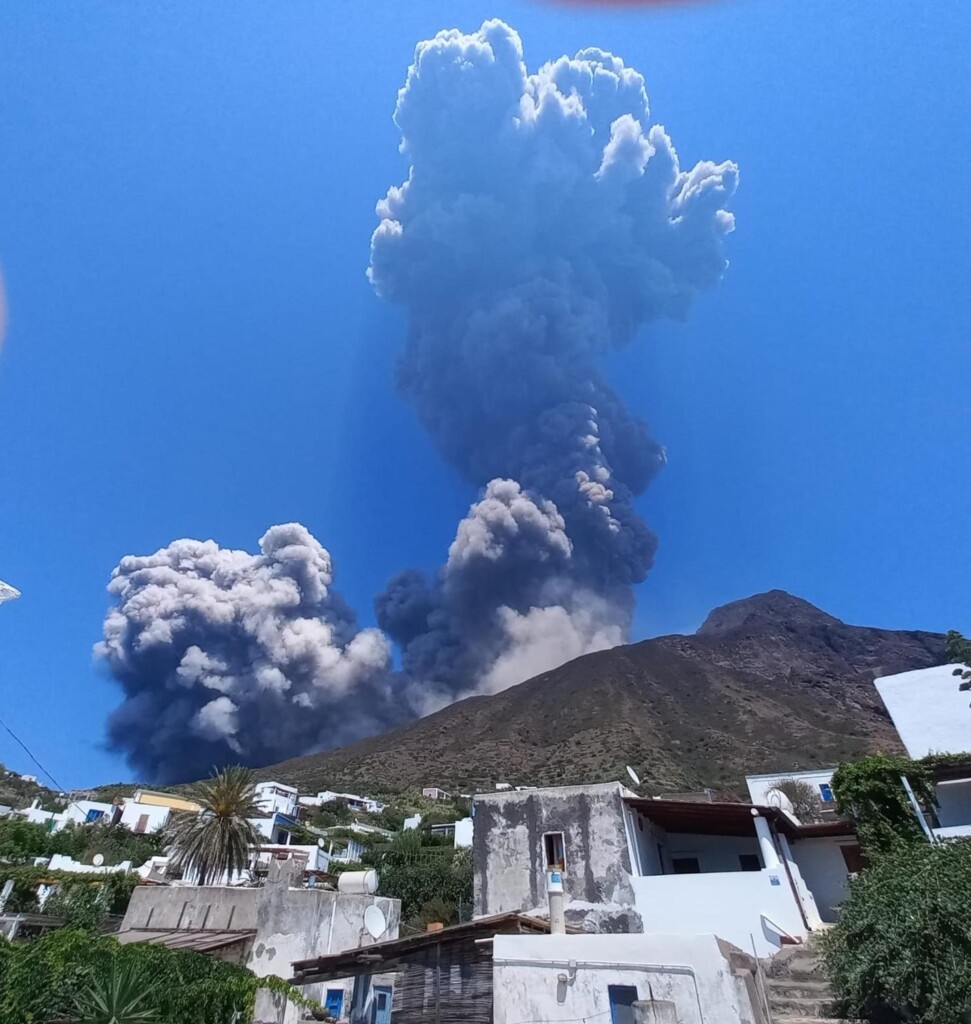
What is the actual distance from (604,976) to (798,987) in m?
7.42

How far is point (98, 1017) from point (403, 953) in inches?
198

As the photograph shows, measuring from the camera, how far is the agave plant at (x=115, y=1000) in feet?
32.6

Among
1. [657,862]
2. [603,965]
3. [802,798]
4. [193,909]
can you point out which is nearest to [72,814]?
[193,909]

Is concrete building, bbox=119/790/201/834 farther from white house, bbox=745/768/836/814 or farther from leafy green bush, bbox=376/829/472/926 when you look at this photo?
white house, bbox=745/768/836/814

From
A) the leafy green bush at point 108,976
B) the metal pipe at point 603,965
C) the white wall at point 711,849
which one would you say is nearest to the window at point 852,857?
the white wall at point 711,849

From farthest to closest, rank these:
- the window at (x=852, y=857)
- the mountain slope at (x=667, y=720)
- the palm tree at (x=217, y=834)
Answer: the mountain slope at (x=667, y=720)
the palm tree at (x=217, y=834)
the window at (x=852, y=857)

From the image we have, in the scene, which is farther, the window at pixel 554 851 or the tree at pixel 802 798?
the tree at pixel 802 798

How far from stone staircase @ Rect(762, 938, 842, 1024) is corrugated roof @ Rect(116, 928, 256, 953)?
538 inches

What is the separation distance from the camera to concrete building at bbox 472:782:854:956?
54.7 feet

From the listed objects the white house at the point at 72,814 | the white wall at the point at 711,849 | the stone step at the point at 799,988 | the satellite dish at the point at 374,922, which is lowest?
the stone step at the point at 799,988

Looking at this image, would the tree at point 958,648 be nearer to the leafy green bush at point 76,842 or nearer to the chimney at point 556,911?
the chimney at point 556,911

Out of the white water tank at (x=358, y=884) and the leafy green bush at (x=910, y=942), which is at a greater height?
the white water tank at (x=358, y=884)

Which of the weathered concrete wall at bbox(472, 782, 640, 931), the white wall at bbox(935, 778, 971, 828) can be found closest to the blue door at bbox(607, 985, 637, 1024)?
the weathered concrete wall at bbox(472, 782, 640, 931)

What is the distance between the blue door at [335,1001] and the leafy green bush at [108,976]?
299 inches
